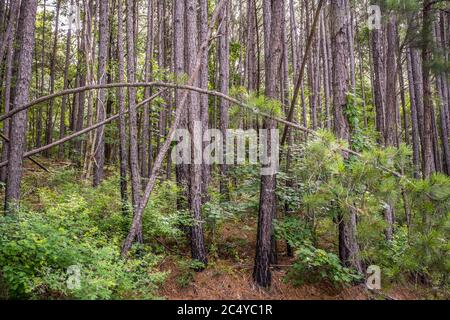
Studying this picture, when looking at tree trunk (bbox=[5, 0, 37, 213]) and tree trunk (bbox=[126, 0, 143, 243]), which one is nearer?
tree trunk (bbox=[5, 0, 37, 213])

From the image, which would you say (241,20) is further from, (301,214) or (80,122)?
(301,214)

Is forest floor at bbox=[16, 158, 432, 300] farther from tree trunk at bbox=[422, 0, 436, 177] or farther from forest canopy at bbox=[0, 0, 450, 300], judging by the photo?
tree trunk at bbox=[422, 0, 436, 177]

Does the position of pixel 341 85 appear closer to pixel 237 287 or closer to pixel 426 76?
pixel 426 76

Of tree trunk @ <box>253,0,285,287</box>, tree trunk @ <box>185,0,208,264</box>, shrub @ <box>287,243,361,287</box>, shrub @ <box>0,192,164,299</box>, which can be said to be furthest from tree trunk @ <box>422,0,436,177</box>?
shrub @ <box>0,192,164,299</box>

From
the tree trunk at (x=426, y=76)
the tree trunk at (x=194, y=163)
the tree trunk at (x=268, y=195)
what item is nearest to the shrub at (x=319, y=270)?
the tree trunk at (x=268, y=195)

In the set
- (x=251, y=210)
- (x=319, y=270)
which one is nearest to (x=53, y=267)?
(x=319, y=270)

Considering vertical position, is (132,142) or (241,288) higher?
(132,142)

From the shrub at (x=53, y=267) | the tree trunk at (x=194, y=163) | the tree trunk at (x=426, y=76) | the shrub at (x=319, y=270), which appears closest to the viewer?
the shrub at (x=53, y=267)

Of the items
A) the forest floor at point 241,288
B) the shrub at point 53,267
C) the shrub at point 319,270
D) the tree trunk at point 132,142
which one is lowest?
the forest floor at point 241,288

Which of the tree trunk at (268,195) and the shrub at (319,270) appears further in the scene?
the tree trunk at (268,195)

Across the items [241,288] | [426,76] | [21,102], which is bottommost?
[241,288]

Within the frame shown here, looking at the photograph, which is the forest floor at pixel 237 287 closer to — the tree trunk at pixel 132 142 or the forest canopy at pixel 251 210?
the forest canopy at pixel 251 210
